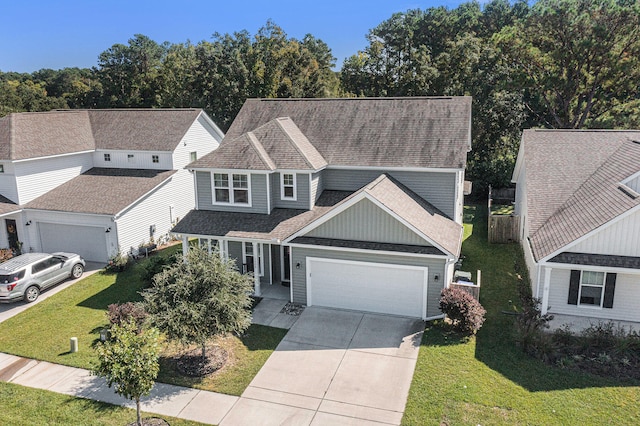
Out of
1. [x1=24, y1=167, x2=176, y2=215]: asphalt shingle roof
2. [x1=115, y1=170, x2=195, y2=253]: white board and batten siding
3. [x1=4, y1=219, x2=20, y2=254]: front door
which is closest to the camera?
[x1=24, y1=167, x2=176, y2=215]: asphalt shingle roof

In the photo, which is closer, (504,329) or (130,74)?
(504,329)

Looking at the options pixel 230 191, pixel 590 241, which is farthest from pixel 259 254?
pixel 590 241

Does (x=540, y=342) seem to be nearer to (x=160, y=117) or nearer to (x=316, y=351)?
(x=316, y=351)

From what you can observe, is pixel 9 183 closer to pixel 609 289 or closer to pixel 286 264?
pixel 286 264

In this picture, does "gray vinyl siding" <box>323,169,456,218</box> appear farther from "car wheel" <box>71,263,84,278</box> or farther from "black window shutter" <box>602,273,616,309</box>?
"car wheel" <box>71,263,84,278</box>

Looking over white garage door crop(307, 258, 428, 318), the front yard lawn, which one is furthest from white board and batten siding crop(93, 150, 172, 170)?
white garage door crop(307, 258, 428, 318)

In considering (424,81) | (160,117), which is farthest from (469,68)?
(160,117)
